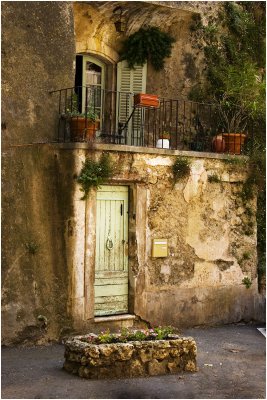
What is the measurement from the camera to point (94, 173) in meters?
11.5

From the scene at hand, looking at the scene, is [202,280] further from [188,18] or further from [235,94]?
[188,18]

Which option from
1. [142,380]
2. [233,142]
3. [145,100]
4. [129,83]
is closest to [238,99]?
[233,142]

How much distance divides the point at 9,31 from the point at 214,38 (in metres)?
5.42

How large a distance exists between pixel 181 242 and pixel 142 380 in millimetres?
4181

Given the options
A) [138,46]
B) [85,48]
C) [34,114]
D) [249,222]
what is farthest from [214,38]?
[34,114]

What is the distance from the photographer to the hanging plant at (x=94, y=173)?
37.2ft

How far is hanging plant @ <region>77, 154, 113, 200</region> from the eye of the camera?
11.4 m

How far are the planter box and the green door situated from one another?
2.63 meters

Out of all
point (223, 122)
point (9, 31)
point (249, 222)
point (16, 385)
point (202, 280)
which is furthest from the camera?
point (223, 122)

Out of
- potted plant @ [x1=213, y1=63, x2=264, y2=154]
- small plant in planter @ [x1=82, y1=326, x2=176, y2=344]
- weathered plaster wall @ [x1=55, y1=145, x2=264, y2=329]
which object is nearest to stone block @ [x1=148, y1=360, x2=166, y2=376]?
small plant in planter @ [x1=82, y1=326, x2=176, y2=344]

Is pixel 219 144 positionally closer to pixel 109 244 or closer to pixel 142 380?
pixel 109 244

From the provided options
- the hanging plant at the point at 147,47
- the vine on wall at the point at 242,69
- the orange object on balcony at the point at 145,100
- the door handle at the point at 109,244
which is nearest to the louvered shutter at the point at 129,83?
the hanging plant at the point at 147,47

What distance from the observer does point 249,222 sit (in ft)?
45.4

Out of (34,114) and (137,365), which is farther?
(34,114)
